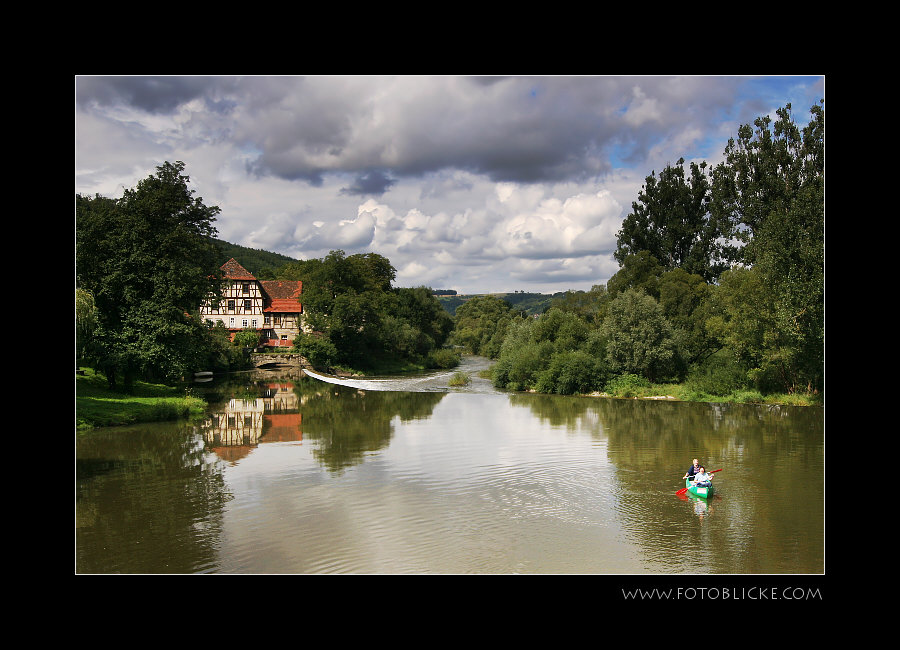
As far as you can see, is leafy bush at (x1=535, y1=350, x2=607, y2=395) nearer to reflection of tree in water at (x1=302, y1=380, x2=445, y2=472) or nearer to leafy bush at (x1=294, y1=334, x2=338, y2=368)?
reflection of tree in water at (x1=302, y1=380, x2=445, y2=472)

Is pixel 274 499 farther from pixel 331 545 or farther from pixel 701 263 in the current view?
pixel 701 263

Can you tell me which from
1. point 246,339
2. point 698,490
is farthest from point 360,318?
point 698,490

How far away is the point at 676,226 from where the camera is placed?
55562mm

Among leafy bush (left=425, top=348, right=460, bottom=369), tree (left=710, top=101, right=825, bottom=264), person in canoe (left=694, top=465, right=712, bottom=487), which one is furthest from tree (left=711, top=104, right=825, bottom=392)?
leafy bush (left=425, top=348, right=460, bottom=369)

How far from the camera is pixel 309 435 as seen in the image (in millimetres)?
24938

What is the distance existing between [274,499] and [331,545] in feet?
12.4

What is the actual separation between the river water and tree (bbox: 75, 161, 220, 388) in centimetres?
360

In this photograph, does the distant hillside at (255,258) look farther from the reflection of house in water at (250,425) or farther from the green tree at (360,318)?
the reflection of house in water at (250,425)

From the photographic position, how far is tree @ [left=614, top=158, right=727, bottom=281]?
53.6 meters

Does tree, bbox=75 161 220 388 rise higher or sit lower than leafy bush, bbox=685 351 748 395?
higher


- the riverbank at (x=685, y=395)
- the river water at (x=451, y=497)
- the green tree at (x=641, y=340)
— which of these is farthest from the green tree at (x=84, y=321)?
the green tree at (x=641, y=340)

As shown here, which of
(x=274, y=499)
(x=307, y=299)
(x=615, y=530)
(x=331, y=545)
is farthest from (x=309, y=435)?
(x=307, y=299)

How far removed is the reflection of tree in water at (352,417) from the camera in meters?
21.3

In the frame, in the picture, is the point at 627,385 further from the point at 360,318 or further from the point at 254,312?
the point at 254,312
